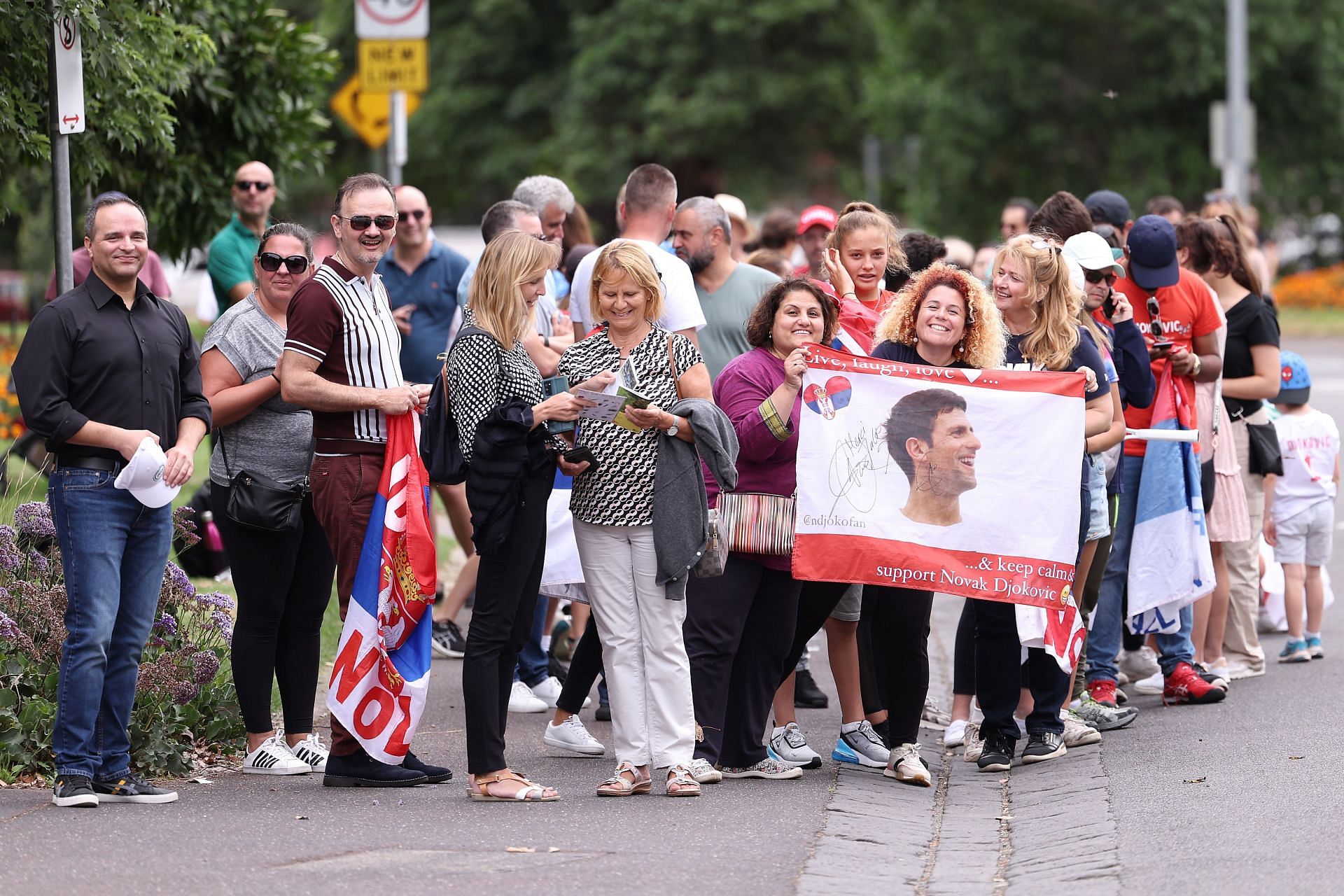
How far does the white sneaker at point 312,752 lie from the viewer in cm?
712

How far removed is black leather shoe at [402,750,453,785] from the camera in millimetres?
6844

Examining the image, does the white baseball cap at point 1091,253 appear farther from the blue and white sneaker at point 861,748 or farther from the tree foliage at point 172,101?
the tree foliage at point 172,101

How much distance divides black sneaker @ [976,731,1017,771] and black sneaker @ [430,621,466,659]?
3.13 meters

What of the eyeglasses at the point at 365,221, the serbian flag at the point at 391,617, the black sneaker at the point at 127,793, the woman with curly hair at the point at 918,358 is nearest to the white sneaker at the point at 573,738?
the serbian flag at the point at 391,617

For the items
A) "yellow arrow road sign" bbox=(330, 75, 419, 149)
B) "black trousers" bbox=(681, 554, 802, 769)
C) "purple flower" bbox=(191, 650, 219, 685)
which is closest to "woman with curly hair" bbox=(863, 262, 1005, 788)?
"black trousers" bbox=(681, 554, 802, 769)

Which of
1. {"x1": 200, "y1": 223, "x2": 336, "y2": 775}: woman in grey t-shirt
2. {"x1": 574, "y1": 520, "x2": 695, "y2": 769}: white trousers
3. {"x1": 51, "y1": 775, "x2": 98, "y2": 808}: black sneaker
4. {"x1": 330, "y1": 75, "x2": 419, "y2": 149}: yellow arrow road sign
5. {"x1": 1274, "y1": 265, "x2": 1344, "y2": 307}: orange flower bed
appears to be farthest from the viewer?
{"x1": 1274, "y1": 265, "x2": 1344, "y2": 307}: orange flower bed

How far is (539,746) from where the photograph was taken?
24.9 ft

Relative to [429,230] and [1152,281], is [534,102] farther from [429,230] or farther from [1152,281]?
[1152,281]

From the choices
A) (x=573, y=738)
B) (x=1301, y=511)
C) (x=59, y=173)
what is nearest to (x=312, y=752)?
(x=573, y=738)

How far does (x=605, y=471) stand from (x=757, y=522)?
2.16 ft

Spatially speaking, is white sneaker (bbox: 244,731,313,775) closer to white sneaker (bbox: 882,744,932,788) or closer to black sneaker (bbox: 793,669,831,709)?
white sneaker (bbox: 882,744,932,788)

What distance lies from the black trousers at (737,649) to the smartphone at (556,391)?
2.87 feet

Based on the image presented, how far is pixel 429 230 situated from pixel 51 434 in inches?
174

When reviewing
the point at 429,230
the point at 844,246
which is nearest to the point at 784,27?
the point at 429,230
